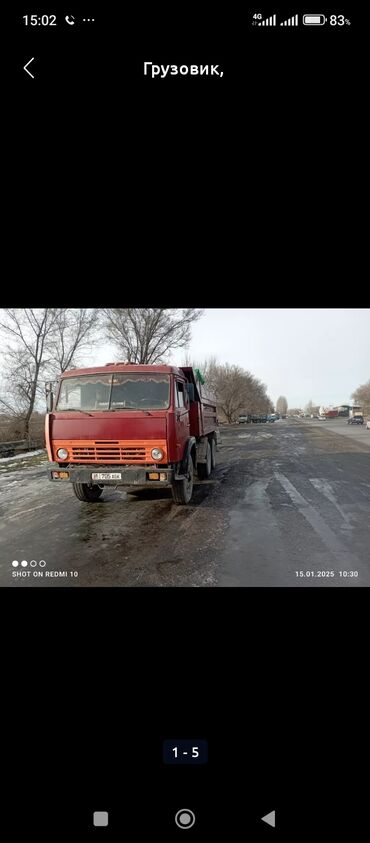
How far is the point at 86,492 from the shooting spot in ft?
12.5

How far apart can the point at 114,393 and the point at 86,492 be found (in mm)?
1392

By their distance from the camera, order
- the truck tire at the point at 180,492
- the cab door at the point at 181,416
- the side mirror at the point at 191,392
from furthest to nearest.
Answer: the side mirror at the point at 191,392 → the truck tire at the point at 180,492 → the cab door at the point at 181,416

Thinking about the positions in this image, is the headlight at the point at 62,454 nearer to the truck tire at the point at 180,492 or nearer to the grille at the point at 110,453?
the grille at the point at 110,453

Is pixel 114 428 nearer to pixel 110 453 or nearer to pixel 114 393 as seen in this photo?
pixel 110 453
